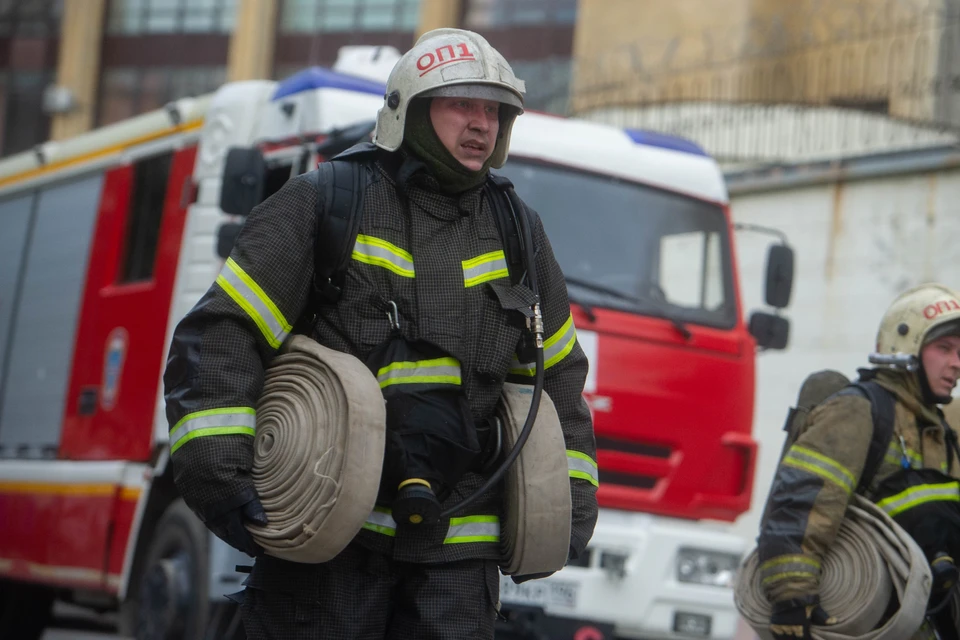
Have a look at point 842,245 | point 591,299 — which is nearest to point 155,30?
point 842,245

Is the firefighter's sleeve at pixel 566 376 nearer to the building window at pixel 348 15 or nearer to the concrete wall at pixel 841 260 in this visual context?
the concrete wall at pixel 841 260

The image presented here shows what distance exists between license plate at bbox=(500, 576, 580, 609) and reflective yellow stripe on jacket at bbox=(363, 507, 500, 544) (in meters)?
3.28

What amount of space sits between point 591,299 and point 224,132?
2.14 metres

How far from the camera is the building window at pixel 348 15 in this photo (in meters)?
24.7

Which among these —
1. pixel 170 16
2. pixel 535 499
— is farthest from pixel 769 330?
pixel 170 16

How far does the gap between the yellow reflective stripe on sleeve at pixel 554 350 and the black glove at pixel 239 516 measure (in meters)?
0.75

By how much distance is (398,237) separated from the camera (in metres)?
3.70

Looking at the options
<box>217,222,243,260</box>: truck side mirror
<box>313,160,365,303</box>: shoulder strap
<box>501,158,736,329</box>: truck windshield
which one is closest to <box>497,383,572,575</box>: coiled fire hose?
<box>313,160,365,303</box>: shoulder strap

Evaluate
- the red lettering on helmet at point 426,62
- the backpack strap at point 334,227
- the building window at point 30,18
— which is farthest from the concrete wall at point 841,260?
the building window at point 30,18

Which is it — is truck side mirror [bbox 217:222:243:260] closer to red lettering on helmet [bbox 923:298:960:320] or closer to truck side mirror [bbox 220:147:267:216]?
truck side mirror [bbox 220:147:267:216]

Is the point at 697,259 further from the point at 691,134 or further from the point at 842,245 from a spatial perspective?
the point at 691,134

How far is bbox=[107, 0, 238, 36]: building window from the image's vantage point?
2625cm

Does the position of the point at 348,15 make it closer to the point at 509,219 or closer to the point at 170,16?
the point at 170,16

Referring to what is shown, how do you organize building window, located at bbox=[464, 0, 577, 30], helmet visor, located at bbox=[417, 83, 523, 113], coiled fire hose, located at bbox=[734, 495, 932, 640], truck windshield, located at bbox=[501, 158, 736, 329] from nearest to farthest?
helmet visor, located at bbox=[417, 83, 523, 113]
coiled fire hose, located at bbox=[734, 495, 932, 640]
truck windshield, located at bbox=[501, 158, 736, 329]
building window, located at bbox=[464, 0, 577, 30]
